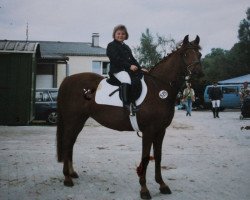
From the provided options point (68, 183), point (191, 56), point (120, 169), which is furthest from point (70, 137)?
point (191, 56)

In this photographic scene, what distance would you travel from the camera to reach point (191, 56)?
19.6 ft

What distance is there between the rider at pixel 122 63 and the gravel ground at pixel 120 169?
1537mm

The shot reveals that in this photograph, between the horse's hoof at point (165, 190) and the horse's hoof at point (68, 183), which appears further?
the horse's hoof at point (68, 183)

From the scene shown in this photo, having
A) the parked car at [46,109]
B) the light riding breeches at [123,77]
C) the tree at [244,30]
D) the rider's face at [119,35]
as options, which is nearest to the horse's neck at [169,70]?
the light riding breeches at [123,77]

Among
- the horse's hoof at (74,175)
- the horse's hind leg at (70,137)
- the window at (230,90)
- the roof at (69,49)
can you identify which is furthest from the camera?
the roof at (69,49)

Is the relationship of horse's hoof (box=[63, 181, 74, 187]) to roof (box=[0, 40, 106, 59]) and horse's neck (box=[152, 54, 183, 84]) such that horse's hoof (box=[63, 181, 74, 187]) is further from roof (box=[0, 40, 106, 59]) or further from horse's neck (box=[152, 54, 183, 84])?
roof (box=[0, 40, 106, 59])

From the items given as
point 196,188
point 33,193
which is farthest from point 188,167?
point 33,193

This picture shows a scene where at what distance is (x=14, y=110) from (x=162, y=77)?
1231cm

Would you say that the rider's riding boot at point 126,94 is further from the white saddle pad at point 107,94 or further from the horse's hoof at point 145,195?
the horse's hoof at point 145,195

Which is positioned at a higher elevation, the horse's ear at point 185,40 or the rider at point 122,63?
the horse's ear at point 185,40

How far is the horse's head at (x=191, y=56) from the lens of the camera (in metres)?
5.86

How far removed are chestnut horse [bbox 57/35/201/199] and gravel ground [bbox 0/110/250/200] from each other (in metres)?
0.40

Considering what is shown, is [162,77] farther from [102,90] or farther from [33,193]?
[33,193]

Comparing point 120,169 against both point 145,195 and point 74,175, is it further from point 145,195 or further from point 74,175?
point 145,195
